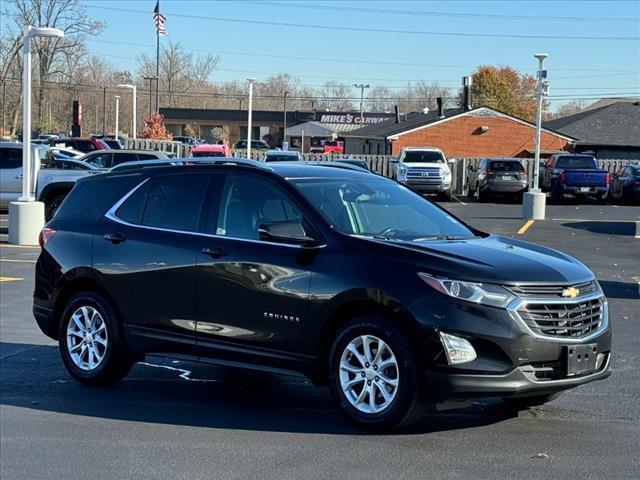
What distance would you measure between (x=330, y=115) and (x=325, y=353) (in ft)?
322

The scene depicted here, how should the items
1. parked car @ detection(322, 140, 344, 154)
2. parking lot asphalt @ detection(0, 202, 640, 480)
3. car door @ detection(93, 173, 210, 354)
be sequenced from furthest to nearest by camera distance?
1. parked car @ detection(322, 140, 344, 154)
2. car door @ detection(93, 173, 210, 354)
3. parking lot asphalt @ detection(0, 202, 640, 480)

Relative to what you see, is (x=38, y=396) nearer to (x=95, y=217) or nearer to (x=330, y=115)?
(x=95, y=217)

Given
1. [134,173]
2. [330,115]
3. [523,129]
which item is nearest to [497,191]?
[523,129]

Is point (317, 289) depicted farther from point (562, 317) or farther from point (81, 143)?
point (81, 143)

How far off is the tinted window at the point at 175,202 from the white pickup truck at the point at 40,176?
516 inches

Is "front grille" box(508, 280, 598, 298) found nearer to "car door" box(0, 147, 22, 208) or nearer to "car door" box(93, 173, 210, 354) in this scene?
"car door" box(93, 173, 210, 354)

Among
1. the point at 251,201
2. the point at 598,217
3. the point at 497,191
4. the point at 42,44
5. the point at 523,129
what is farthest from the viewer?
the point at 42,44

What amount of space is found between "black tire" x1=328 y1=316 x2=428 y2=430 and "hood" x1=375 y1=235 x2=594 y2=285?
0.50 metres

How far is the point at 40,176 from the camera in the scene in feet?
67.4

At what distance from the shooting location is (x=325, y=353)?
21.2ft

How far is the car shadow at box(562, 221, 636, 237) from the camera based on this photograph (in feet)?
77.7

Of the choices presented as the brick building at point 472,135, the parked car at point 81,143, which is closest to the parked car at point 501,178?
the brick building at point 472,135

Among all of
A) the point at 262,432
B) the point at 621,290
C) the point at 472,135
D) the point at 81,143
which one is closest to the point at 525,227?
the point at 621,290

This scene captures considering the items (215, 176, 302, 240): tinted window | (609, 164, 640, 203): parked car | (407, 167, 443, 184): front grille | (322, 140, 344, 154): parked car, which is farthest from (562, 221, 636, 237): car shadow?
(322, 140, 344, 154): parked car
